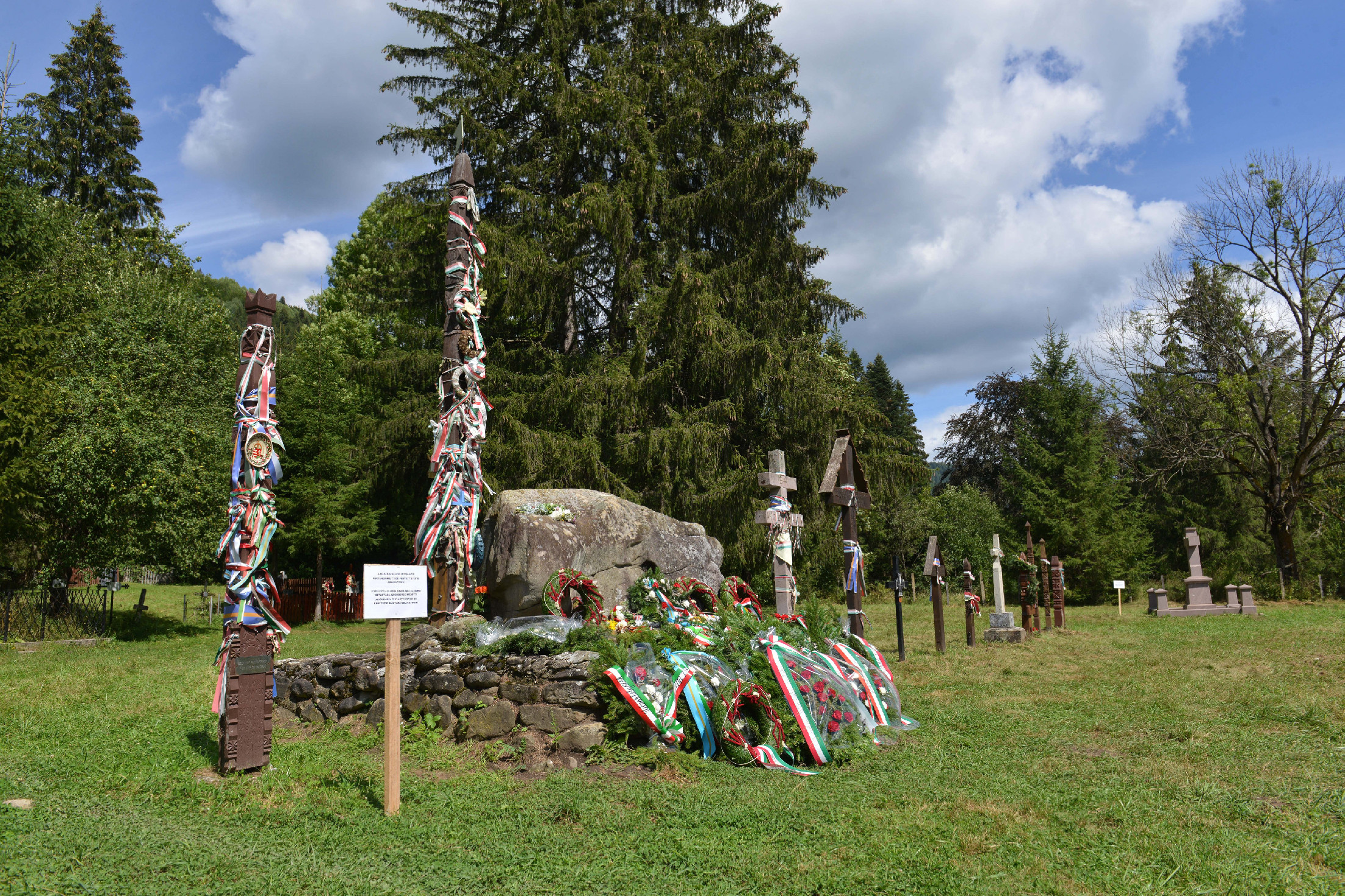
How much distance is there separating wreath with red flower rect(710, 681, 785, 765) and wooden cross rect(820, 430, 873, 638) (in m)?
3.42

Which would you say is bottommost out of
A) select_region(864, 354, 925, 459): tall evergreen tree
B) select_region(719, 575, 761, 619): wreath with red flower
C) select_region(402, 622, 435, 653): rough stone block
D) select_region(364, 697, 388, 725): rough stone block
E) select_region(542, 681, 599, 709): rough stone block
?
select_region(364, 697, 388, 725): rough stone block

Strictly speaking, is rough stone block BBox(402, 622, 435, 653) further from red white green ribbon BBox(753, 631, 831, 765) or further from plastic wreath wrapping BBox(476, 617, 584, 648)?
red white green ribbon BBox(753, 631, 831, 765)

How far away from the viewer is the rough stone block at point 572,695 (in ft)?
21.2

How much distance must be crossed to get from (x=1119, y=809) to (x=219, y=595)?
25.5m

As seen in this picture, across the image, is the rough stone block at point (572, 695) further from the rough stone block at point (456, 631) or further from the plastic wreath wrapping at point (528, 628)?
the rough stone block at point (456, 631)

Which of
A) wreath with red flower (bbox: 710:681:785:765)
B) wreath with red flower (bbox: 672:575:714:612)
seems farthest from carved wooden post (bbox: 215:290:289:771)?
wreath with red flower (bbox: 672:575:714:612)

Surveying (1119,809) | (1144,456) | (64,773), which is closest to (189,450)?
(64,773)

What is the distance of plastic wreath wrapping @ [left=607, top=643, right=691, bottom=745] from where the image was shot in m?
6.28

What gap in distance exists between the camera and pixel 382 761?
6.31 m

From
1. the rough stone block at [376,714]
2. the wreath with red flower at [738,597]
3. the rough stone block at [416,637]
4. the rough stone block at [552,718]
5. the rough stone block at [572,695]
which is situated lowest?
the rough stone block at [376,714]

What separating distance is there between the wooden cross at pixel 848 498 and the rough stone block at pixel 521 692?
4.37 metres

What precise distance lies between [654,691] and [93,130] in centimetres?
2809

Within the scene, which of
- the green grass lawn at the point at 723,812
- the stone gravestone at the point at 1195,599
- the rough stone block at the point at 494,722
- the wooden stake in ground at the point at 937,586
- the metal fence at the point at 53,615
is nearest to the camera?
the green grass lawn at the point at 723,812

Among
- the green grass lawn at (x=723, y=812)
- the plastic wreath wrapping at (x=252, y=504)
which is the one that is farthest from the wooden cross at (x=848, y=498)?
the plastic wreath wrapping at (x=252, y=504)
